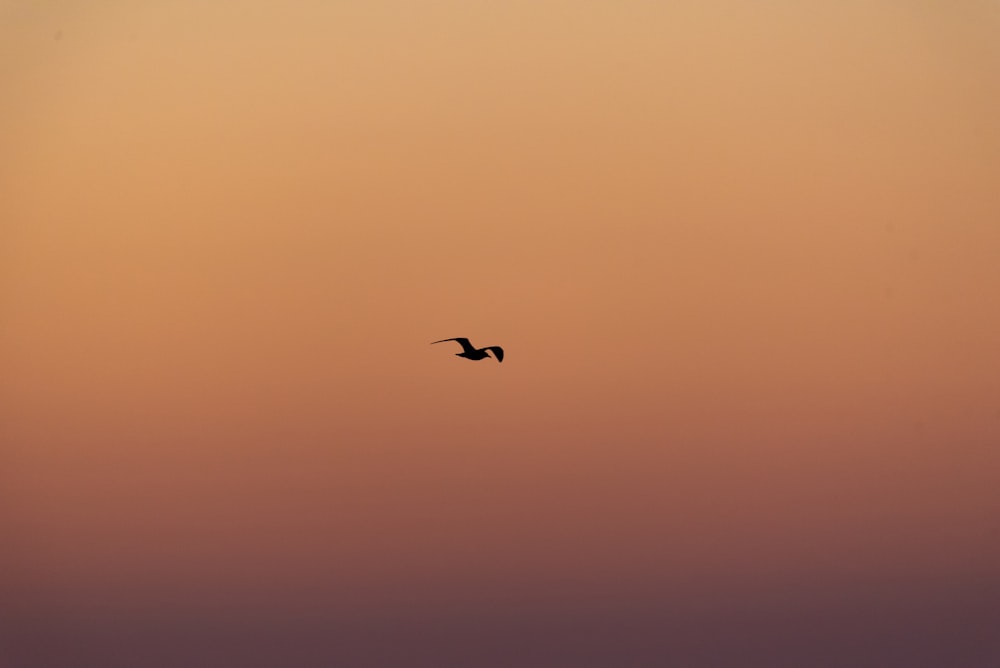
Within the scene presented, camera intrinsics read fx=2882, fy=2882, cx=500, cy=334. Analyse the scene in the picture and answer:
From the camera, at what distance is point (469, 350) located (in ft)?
209
